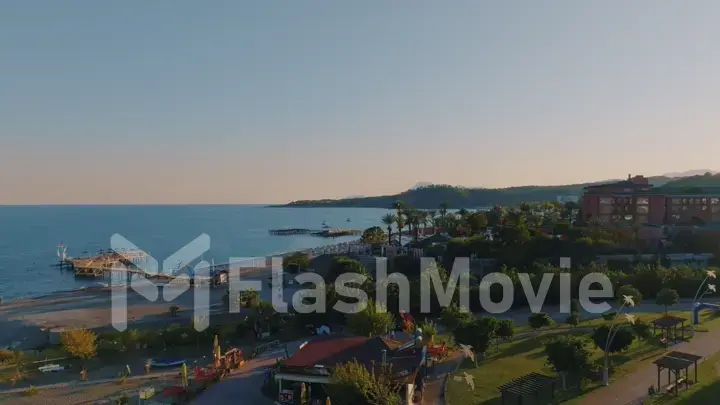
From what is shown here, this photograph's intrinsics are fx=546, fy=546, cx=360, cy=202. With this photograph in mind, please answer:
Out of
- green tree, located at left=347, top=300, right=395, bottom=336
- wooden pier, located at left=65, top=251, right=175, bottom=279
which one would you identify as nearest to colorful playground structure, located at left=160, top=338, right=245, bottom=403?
green tree, located at left=347, top=300, right=395, bottom=336

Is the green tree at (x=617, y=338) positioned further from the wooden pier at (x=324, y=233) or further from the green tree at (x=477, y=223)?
Result: the wooden pier at (x=324, y=233)

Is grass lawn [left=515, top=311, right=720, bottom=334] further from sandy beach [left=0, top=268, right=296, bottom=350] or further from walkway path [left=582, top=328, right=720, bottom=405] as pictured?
sandy beach [left=0, top=268, right=296, bottom=350]

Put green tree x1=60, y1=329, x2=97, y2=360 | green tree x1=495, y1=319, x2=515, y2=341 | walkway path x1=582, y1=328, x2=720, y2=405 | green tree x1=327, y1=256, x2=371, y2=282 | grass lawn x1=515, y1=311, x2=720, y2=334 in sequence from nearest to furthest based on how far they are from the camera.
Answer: walkway path x1=582, y1=328, x2=720, y2=405 → green tree x1=495, y1=319, x2=515, y2=341 → green tree x1=60, y1=329, x2=97, y2=360 → grass lawn x1=515, y1=311, x2=720, y2=334 → green tree x1=327, y1=256, x2=371, y2=282

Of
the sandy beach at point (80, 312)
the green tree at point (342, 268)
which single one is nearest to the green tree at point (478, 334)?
the sandy beach at point (80, 312)

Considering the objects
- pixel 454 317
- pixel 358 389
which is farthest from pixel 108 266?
pixel 358 389

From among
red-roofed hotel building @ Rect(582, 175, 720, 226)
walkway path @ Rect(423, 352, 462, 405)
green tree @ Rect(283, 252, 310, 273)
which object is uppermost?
red-roofed hotel building @ Rect(582, 175, 720, 226)

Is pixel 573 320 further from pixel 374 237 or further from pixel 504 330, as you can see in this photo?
pixel 374 237

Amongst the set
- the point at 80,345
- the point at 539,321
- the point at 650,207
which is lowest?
the point at 80,345
